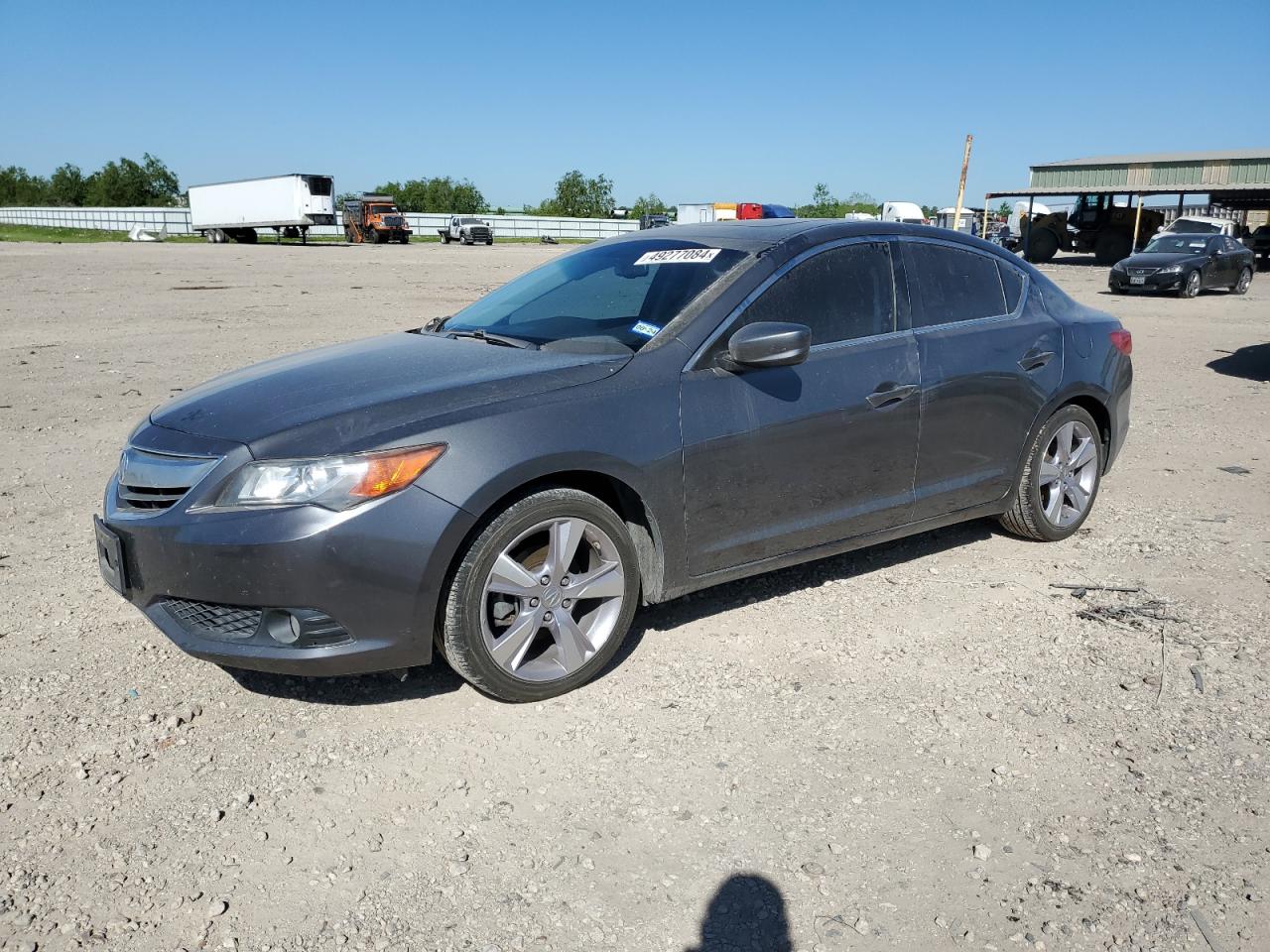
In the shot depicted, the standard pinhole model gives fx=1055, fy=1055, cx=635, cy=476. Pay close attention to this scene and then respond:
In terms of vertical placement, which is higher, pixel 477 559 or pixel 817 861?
pixel 477 559

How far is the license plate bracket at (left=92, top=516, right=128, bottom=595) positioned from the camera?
3.51m

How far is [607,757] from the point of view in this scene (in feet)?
11.0

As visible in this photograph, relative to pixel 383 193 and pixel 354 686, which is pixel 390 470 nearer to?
pixel 354 686

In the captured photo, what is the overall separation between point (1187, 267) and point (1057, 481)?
20.1 m

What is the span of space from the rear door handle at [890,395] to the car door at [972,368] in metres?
0.10

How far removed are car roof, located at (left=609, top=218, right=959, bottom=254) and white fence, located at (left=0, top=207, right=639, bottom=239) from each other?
7215 cm

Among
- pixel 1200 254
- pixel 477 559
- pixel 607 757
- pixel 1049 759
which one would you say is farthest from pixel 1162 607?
pixel 1200 254

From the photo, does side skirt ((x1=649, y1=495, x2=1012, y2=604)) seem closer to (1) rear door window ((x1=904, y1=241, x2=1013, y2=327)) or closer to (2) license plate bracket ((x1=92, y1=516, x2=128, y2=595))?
(1) rear door window ((x1=904, y1=241, x2=1013, y2=327))

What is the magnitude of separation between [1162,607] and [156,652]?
4167 millimetres

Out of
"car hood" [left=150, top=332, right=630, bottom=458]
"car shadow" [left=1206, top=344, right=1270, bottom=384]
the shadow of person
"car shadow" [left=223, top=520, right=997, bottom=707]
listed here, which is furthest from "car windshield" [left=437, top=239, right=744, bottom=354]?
"car shadow" [left=1206, top=344, right=1270, bottom=384]

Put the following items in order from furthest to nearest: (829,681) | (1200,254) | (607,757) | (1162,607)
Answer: (1200,254) → (1162,607) → (829,681) → (607,757)

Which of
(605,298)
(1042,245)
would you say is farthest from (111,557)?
(1042,245)

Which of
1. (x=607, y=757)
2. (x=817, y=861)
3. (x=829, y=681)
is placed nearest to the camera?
(x=817, y=861)

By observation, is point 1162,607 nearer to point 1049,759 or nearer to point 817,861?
point 1049,759
